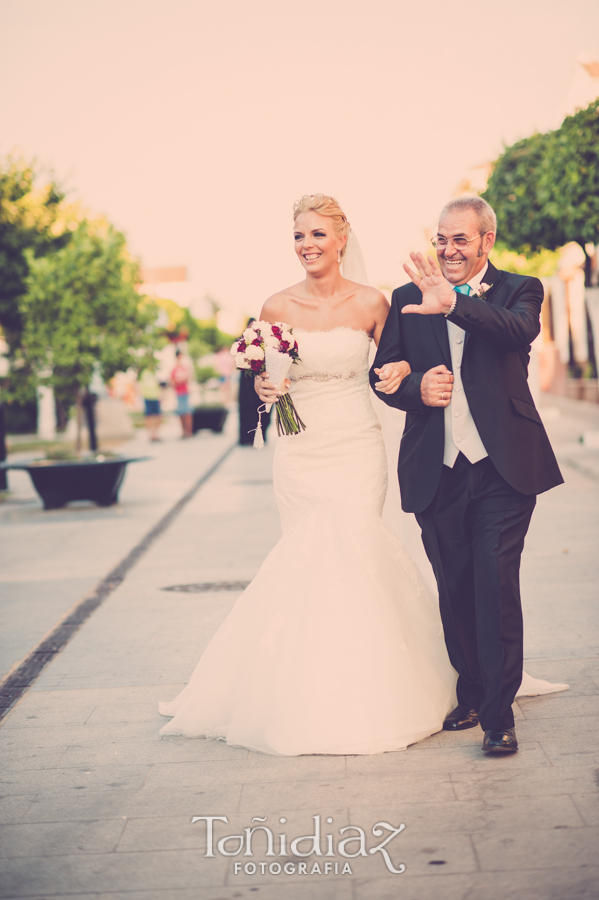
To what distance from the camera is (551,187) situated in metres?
14.6

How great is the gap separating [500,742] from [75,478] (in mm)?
9519

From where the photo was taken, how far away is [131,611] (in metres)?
7.21

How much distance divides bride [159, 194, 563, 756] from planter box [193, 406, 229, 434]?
21.9m

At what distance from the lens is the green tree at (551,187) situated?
1390 cm

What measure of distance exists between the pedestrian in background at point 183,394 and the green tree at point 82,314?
11.4 m

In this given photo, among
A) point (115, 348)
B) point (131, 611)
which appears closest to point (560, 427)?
point (115, 348)

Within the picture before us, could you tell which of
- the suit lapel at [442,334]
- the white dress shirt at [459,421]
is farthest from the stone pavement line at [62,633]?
the suit lapel at [442,334]

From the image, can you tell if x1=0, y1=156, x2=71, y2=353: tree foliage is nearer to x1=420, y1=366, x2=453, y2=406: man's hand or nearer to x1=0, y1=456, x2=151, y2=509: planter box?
x1=0, y1=456, x2=151, y2=509: planter box

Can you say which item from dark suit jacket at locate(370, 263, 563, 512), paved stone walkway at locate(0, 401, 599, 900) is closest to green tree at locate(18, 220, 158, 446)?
paved stone walkway at locate(0, 401, 599, 900)

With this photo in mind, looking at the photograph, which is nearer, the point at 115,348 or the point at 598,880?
the point at 598,880

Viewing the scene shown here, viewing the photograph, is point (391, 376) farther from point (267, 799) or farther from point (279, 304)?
point (267, 799)

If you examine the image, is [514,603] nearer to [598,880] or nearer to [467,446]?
[467,446]

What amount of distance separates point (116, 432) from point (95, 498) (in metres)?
14.0

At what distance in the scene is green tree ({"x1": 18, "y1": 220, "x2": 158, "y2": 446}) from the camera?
13695 millimetres
